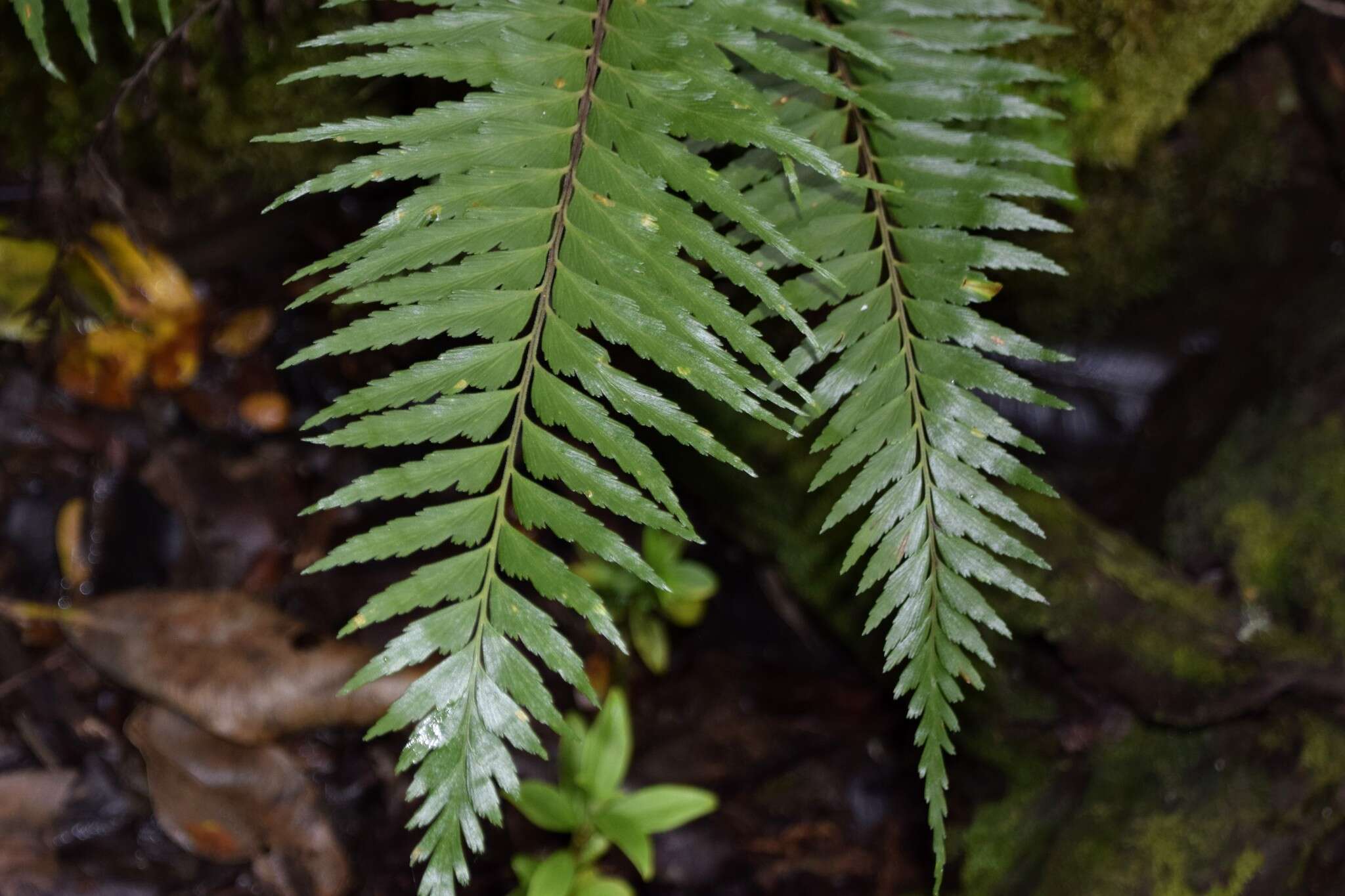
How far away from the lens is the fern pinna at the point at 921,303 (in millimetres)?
1557

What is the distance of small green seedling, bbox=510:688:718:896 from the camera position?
2262mm

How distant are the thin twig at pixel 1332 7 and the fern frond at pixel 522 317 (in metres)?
2.08

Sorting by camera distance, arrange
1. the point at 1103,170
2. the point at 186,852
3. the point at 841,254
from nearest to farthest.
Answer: the point at 841,254 → the point at 186,852 → the point at 1103,170

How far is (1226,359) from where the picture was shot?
3.04 meters

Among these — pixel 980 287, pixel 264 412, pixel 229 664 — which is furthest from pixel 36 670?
pixel 980 287

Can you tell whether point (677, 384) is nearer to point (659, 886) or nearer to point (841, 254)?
point (841, 254)

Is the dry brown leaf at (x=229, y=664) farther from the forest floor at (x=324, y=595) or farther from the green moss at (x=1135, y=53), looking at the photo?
the green moss at (x=1135, y=53)

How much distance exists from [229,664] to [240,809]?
0.38 metres

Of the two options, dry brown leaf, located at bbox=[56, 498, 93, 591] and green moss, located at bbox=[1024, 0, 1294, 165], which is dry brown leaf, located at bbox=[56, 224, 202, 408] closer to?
dry brown leaf, located at bbox=[56, 498, 93, 591]

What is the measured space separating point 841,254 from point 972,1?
1.99 ft

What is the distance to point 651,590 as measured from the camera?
8.88 ft

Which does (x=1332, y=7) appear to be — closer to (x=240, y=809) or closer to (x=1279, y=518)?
(x=1279, y=518)

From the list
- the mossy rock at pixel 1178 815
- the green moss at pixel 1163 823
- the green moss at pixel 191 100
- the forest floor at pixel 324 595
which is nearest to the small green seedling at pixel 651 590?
the forest floor at pixel 324 595

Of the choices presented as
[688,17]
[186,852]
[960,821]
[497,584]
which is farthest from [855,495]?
[186,852]
